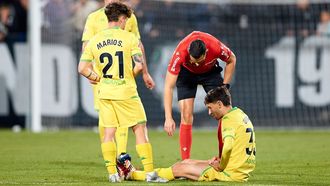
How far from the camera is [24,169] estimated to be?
12062 mm

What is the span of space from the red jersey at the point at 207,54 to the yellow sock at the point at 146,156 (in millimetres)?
1188

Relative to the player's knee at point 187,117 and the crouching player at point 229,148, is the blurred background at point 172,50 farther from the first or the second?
the crouching player at point 229,148

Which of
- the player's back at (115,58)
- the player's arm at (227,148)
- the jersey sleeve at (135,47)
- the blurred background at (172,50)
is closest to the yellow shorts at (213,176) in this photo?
the player's arm at (227,148)

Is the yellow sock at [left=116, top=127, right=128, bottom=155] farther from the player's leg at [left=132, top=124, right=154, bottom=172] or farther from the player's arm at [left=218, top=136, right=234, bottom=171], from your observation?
Answer: the player's arm at [left=218, top=136, right=234, bottom=171]

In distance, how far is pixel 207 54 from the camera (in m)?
11.7

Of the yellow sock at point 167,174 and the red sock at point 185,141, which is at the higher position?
the red sock at point 185,141

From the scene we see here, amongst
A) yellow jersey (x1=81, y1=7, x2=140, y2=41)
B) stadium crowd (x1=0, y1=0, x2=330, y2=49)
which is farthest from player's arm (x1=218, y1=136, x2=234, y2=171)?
stadium crowd (x1=0, y1=0, x2=330, y2=49)

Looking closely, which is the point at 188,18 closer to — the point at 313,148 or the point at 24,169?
the point at 313,148

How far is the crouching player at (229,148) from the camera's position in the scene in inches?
386

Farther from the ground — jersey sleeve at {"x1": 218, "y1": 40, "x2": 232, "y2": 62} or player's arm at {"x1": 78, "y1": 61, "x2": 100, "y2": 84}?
jersey sleeve at {"x1": 218, "y1": 40, "x2": 232, "y2": 62}

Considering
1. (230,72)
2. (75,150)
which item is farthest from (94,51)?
(75,150)

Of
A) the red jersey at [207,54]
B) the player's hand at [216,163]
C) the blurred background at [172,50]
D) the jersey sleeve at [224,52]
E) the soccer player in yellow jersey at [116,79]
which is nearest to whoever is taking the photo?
the player's hand at [216,163]

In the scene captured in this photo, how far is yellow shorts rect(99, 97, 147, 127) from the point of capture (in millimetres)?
10383

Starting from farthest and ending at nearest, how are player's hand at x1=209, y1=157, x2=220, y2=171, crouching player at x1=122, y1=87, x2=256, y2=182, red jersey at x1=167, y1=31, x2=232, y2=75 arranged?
red jersey at x1=167, y1=31, x2=232, y2=75
player's hand at x1=209, y1=157, x2=220, y2=171
crouching player at x1=122, y1=87, x2=256, y2=182
